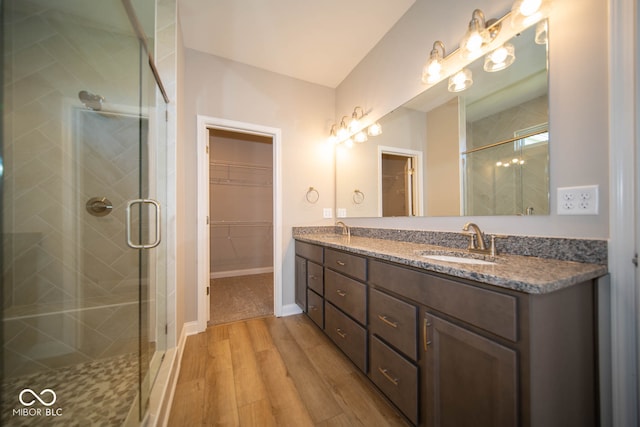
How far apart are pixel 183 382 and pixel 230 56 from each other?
271 cm

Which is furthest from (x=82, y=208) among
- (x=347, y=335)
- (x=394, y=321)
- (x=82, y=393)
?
(x=394, y=321)

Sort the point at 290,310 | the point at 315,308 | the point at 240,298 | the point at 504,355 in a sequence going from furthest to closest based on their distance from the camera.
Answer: the point at 240,298 → the point at 290,310 → the point at 315,308 → the point at 504,355

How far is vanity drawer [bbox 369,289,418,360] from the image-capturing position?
3.18ft

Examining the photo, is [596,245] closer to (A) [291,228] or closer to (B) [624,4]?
(B) [624,4]

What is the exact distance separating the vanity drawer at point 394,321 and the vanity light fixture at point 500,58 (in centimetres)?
134

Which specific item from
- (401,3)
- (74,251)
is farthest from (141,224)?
(401,3)

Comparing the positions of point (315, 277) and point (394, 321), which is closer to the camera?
point (394, 321)

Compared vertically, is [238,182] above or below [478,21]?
below

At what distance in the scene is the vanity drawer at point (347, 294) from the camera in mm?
1302

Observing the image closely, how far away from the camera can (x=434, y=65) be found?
140 cm

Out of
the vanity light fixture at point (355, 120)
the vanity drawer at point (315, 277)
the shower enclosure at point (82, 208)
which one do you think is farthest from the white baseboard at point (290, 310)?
the vanity light fixture at point (355, 120)

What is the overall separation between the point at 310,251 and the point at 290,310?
0.78 m

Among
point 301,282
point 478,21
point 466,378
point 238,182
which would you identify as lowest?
point 301,282

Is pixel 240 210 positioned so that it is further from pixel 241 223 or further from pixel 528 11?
pixel 528 11
